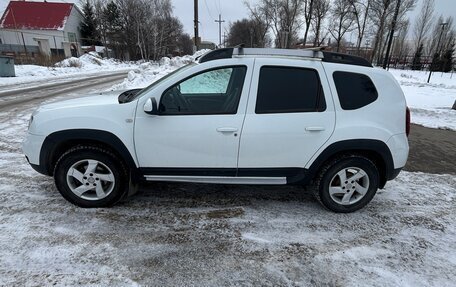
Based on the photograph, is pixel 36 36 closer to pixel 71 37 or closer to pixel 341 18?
pixel 71 37

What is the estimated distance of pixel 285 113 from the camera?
333 centimetres

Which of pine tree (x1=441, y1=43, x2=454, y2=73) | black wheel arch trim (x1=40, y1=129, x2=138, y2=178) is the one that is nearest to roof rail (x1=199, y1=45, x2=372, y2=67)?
black wheel arch trim (x1=40, y1=129, x2=138, y2=178)

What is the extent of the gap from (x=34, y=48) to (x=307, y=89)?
54.3 metres

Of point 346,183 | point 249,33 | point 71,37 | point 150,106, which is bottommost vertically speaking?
point 346,183

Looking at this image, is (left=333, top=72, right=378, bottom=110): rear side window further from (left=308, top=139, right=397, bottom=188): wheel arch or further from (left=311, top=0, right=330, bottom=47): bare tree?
(left=311, top=0, right=330, bottom=47): bare tree

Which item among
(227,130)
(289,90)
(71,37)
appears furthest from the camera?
(71,37)

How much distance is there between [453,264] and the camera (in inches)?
113

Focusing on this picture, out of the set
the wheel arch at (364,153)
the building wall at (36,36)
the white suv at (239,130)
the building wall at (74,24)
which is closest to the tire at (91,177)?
the white suv at (239,130)

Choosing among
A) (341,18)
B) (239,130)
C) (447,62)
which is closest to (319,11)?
(341,18)

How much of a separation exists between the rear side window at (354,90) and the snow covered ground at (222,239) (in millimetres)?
1386

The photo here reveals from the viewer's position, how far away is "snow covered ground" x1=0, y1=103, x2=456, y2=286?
2.62 m

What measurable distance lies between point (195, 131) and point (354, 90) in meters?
1.89

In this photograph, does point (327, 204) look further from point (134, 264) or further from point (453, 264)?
point (134, 264)

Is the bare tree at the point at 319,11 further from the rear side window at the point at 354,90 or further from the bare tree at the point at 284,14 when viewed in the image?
the rear side window at the point at 354,90
